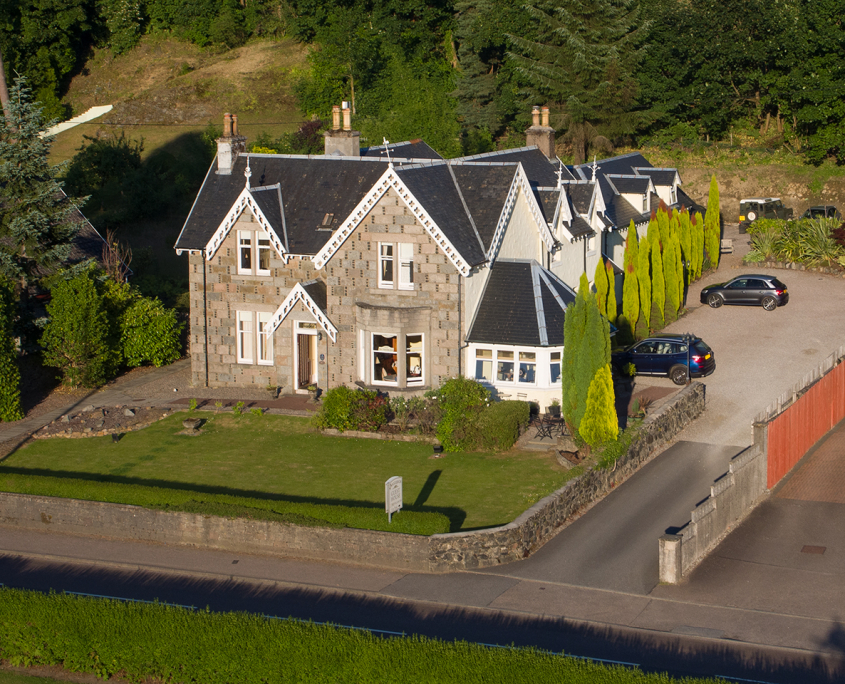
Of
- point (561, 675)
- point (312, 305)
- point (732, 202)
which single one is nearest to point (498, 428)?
point (312, 305)

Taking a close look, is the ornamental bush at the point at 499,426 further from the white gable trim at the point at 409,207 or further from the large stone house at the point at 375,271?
the white gable trim at the point at 409,207

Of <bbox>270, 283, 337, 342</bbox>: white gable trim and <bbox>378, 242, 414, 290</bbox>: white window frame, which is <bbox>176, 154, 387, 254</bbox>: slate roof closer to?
<bbox>270, 283, 337, 342</bbox>: white gable trim

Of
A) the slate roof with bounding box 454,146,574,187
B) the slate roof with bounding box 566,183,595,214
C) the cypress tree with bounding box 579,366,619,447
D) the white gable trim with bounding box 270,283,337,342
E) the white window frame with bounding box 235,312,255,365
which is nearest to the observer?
the cypress tree with bounding box 579,366,619,447

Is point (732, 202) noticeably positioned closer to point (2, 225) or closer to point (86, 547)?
point (2, 225)

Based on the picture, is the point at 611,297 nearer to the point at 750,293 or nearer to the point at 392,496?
the point at 750,293

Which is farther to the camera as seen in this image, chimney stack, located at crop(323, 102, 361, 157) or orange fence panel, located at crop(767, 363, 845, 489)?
chimney stack, located at crop(323, 102, 361, 157)

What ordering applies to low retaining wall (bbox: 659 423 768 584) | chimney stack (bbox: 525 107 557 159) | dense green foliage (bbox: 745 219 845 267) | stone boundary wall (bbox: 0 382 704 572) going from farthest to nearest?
dense green foliage (bbox: 745 219 845 267) → chimney stack (bbox: 525 107 557 159) → stone boundary wall (bbox: 0 382 704 572) → low retaining wall (bbox: 659 423 768 584)

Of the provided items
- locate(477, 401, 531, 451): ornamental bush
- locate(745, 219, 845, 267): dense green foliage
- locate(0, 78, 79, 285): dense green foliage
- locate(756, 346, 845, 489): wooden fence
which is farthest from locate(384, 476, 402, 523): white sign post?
locate(745, 219, 845, 267): dense green foliage
